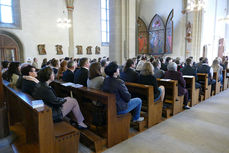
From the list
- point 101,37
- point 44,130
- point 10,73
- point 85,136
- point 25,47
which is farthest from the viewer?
point 101,37

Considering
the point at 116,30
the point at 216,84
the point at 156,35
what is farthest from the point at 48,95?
the point at 156,35

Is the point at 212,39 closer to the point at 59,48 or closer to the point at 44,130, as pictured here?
the point at 59,48

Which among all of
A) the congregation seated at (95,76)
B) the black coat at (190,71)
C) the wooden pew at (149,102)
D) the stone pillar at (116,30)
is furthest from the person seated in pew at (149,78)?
the stone pillar at (116,30)

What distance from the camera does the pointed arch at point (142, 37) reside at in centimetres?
1327

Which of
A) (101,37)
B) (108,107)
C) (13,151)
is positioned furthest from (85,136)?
(101,37)

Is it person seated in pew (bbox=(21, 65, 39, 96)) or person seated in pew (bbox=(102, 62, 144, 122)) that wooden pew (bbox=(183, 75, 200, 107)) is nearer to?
person seated in pew (bbox=(102, 62, 144, 122))

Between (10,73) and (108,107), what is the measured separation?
286 cm

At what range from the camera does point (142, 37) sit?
1354cm

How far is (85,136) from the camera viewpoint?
299 cm

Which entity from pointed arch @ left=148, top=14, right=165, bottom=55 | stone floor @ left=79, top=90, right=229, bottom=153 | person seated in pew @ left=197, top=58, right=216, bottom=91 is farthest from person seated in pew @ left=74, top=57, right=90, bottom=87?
pointed arch @ left=148, top=14, right=165, bottom=55

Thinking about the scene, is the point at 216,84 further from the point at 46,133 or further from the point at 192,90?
the point at 46,133

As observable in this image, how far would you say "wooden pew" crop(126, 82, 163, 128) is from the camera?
3.61 metres

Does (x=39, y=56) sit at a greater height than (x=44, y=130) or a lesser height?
greater

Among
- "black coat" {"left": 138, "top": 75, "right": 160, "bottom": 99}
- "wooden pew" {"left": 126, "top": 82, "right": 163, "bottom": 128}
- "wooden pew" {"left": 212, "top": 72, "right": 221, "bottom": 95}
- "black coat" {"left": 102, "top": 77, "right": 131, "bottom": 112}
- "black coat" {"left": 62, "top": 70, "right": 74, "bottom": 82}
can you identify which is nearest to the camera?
"black coat" {"left": 102, "top": 77, "right": 131, "bottom": 112}
